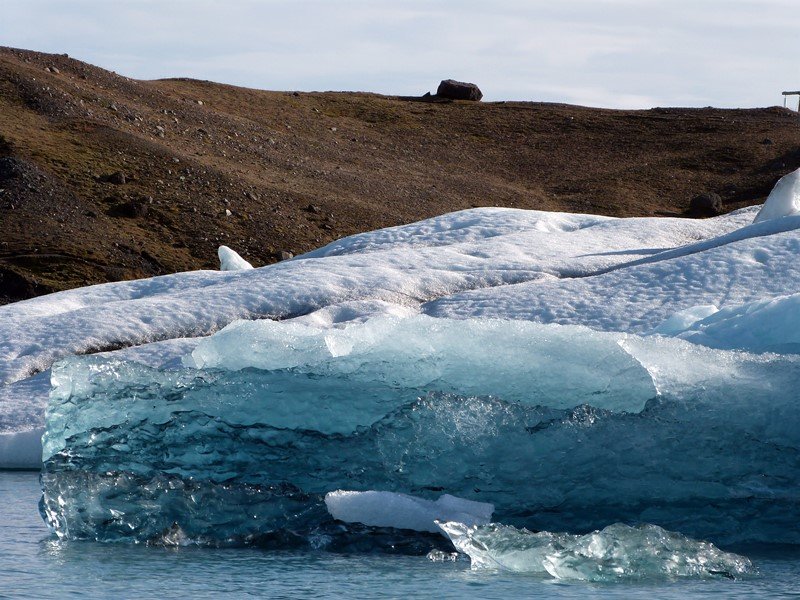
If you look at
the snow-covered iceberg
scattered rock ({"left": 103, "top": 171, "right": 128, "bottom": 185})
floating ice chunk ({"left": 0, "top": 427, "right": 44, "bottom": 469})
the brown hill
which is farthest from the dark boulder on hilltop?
the snow-covered iceberg

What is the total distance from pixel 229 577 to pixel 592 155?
1361 inches

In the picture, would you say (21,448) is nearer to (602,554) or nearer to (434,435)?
(434,435)

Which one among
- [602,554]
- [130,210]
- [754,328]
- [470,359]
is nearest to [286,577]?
[602,554]

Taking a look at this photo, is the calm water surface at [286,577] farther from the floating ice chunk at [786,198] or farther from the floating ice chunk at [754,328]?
the floating ice chunk at [786,198]

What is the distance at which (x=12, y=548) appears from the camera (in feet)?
17.8

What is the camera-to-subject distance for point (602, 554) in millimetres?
4793

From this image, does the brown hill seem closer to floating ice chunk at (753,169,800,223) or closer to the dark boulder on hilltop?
the dark boulder on hilltop

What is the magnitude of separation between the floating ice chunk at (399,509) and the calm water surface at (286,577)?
0.27 m

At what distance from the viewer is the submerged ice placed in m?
5.50

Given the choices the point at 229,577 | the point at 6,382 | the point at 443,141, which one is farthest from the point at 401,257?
the point at 443,141

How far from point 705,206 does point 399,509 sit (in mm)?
26890

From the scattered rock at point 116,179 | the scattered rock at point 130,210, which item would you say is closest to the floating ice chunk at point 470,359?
the scattered rock at point 130,210

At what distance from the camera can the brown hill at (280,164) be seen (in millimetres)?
22297

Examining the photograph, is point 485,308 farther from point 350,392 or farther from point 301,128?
point 301,128
